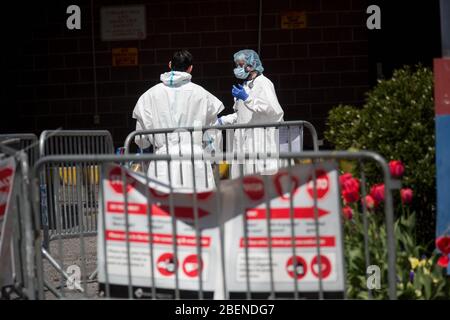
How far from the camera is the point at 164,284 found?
15.8 ft

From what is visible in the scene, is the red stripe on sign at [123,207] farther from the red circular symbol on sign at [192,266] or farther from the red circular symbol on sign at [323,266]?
the red circular symbol on sign at [323,266]

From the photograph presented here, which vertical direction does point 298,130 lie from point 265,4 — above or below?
below

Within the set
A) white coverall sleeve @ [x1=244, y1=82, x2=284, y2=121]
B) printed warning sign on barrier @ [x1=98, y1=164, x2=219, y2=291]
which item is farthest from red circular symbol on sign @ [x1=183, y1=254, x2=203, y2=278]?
white coverall sleeve @ [x1=244, y1=82, x2=284, y2=121]

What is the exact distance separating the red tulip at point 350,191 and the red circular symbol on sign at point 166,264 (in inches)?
39.7

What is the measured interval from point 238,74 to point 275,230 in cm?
485

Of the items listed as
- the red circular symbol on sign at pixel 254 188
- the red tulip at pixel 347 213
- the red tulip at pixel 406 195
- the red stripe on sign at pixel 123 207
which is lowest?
the red tulip at pixel 347 213

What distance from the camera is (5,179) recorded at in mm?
5152

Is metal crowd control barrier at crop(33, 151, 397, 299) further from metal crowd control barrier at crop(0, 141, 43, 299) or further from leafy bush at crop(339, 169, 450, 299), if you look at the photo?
leafy bush at crop(339, 169, 450, 299)

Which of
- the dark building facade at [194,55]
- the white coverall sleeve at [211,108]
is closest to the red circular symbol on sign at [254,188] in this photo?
the white coverall sleeve at [211,108]

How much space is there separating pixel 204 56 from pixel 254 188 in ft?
24.8

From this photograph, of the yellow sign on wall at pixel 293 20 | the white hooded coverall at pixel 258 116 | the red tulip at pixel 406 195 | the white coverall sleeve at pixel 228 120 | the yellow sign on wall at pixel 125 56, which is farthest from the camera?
the yellow sign on wall at pixel 125 56

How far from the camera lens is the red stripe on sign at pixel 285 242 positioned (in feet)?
15.0

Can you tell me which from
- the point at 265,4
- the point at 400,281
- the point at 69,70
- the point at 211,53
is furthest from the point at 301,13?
the point at 400,281
